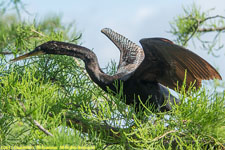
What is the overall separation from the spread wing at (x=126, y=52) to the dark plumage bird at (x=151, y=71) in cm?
19

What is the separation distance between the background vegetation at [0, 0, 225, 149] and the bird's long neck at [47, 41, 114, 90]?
5 centimetres

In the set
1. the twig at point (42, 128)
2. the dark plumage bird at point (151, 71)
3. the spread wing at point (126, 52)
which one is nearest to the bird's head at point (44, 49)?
the dark plumage bird at point (151, 71)

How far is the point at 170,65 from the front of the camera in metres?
2.19

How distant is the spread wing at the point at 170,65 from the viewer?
197cm

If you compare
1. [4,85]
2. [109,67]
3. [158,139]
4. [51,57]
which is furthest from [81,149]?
[109,67]

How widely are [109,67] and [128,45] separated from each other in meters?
0.56

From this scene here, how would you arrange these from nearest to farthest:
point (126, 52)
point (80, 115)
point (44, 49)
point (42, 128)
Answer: point (42, 128)
point (80, 115)
point (44, 49)
point (126, 52)

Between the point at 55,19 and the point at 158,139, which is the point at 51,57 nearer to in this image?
the point at 55,19

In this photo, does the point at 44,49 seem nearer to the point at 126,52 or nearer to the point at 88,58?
the point at 88,58

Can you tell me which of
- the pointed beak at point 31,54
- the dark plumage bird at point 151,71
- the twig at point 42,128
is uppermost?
the pointed beak at point 31,54

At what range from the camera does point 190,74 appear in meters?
2.11

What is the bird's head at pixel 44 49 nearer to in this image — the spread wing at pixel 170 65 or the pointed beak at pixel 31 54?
the pointed beak at pixel 31 54

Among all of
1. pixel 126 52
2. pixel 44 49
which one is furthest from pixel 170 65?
pixel 126 52

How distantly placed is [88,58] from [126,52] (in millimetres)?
734
